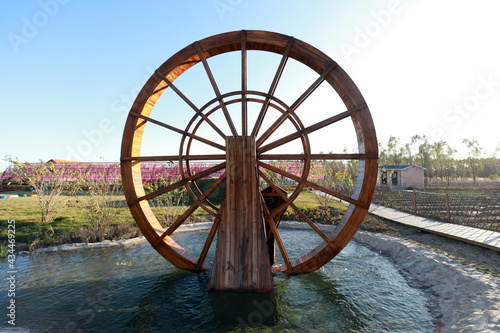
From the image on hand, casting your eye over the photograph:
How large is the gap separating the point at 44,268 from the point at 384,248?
810 cm

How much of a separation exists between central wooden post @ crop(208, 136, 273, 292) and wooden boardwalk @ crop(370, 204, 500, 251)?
560 cm

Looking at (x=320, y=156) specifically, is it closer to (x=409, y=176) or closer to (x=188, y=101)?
(x=188, y=101)

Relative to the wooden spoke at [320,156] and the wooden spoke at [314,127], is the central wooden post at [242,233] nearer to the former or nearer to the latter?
the wooden spoke at [320,156]

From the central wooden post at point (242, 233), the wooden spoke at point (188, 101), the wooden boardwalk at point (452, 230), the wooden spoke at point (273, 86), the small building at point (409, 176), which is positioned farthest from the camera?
the small building at point (409, 176)

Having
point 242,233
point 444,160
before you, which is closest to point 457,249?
point 242,233

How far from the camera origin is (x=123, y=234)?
8.03 meters

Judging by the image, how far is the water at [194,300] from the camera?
3.73 meters

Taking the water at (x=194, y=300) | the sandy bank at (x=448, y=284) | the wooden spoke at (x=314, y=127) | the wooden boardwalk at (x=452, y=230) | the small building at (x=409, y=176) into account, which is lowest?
the water at (x=194, y=300)

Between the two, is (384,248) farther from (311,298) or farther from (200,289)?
(200,289)

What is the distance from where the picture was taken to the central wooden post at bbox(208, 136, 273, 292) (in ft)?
14.3

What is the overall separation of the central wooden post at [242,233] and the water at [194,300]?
291mm

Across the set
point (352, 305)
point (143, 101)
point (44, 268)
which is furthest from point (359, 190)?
point (44, 268)

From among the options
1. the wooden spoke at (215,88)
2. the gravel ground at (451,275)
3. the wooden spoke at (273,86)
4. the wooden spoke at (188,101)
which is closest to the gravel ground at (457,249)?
the gravel ground at (451,275)

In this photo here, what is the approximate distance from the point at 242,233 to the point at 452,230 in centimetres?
694
